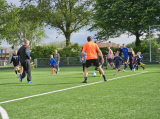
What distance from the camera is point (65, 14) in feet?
131

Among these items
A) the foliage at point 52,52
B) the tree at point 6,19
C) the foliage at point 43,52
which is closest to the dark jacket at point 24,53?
the foliage at point 52,52

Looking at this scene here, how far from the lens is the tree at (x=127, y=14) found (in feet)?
107

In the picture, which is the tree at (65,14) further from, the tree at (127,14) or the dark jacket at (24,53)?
the dark jacket at (24,53)

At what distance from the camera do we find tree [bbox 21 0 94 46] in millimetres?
38594

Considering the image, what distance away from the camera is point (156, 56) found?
2967 centimetres

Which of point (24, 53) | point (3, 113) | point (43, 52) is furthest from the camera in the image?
point (43, 52)

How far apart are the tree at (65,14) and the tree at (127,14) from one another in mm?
4018

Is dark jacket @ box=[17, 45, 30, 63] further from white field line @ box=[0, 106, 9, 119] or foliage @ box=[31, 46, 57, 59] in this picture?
foliage @ box=[31, 46, 57, 59]

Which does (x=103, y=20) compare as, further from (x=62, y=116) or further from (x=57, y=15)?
(x=62, y=116)

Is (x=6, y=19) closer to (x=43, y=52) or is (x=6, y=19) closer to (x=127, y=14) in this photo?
(x=43, y=52)

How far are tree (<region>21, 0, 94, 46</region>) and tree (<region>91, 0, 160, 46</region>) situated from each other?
402 cm

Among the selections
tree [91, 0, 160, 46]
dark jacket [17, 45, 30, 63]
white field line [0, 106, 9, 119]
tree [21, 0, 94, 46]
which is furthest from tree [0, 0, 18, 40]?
white field line [0, 106, 9, 119]

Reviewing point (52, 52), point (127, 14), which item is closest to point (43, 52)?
point (52, 52)

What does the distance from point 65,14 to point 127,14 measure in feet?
36.8
